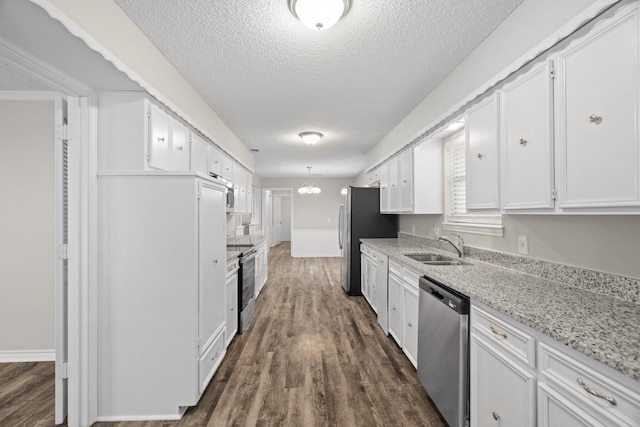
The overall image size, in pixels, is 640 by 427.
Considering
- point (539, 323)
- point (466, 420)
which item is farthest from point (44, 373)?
point (539, 323)

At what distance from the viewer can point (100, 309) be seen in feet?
6.41

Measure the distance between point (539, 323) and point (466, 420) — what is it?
2.90 feet

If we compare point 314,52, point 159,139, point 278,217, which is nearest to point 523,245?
point 314,52

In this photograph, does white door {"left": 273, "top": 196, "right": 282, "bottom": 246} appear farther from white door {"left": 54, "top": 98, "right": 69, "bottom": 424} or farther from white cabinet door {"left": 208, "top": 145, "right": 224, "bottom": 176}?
white door {"left": 54, "top": 98, "right": 69, "bottom": 424}

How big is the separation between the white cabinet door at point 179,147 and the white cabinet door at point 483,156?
93.3 inches

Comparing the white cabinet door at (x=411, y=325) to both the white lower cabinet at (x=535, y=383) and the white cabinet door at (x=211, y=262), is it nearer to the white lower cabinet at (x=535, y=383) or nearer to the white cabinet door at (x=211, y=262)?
the white lower cabinet at (x=535, y=383)

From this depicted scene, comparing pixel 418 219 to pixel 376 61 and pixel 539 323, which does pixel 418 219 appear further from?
pixel 539 323

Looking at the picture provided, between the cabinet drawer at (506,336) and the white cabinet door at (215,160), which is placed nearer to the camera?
the cabinet drawer at (506,336)

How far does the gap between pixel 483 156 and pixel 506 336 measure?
117 cm

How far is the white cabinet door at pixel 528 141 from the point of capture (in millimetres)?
1445

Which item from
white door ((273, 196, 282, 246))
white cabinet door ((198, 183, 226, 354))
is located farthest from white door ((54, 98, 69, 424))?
white door ((273, 196, 282, 246))

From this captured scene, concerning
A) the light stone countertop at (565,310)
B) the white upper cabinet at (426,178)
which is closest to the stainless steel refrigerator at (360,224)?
the white upper cabinet at (426,178)

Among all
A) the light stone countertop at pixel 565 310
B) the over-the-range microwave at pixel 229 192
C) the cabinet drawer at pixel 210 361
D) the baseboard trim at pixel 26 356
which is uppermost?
the over-the-range microwave at pixel 229 192

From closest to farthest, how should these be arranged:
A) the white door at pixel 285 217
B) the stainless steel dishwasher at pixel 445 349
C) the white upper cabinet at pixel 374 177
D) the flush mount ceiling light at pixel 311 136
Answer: the stainless steel dishwasher at pixel 445 349
the flush mount ceiling light at pixel 311 136
the white upper cabinet at pixel 374 177
the white door at pixel 285 217
